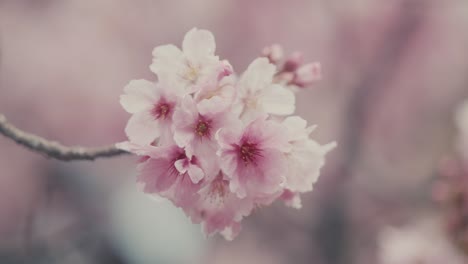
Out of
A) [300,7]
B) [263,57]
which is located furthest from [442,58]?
[263,57]

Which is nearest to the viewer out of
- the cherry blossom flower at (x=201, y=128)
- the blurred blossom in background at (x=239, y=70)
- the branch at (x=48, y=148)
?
the cherry blossom flower at (x=201, y=128)

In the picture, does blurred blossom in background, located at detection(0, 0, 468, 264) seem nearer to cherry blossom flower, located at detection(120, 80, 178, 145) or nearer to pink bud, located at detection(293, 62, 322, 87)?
pink bud, located at detection(293, 62, 322, 87)

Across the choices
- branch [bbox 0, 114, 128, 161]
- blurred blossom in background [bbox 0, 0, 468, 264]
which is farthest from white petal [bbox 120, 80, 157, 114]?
blurred blossom in background [bbox 0, 0, 468, 264]

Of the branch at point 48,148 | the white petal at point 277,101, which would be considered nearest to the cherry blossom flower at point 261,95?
the white petal at point 277,101

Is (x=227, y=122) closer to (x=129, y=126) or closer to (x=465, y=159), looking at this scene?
(x=129, y=126)

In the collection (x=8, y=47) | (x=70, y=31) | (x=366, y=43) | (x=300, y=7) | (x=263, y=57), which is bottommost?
(x=263, y=57)

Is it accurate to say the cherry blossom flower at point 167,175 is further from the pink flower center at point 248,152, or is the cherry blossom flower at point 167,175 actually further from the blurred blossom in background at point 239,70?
the blurred blossom in background at point 239,70
